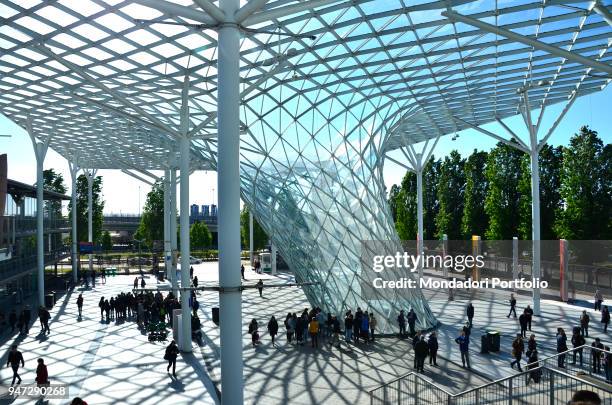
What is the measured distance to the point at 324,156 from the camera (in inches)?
1206

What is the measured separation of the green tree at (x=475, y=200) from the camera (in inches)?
2379

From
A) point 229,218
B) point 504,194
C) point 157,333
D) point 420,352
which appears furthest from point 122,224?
point 229,218

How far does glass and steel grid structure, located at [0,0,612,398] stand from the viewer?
19656mm

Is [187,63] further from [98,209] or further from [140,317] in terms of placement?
[98,209]

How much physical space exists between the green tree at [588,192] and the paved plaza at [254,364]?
1445 cm

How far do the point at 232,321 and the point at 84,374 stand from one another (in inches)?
478

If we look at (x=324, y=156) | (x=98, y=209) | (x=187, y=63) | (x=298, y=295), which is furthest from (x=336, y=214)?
(x=98, y=209)

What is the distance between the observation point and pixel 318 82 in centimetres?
Result: 2716

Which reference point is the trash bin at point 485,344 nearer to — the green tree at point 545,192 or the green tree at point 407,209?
the green tree at point 545,192

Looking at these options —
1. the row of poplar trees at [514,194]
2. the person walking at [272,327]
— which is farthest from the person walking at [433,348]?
the row of poplar trees at [514,194]

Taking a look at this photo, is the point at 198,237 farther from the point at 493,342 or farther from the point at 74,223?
the point at 493,342

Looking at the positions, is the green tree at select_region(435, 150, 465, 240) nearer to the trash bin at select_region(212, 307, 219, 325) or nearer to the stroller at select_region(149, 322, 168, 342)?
the trash bin at select_region(212, 307, 219, 325)

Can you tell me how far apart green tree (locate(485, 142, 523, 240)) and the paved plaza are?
68.0 feet

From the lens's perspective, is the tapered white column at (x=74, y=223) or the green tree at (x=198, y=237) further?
the green tree at (x=198, y=237)
